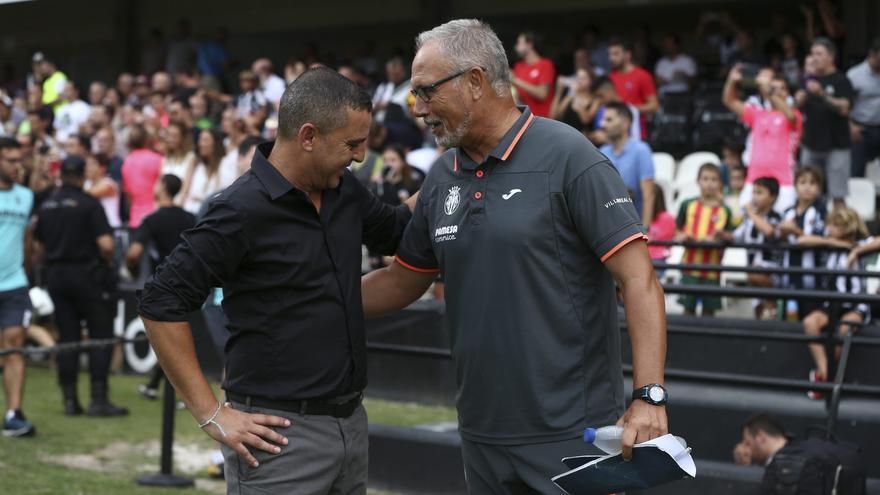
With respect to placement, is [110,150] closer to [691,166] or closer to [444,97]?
[691,166]

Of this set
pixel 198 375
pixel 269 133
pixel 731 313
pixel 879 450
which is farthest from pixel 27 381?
pixel 198 375

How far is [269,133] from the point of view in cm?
1255

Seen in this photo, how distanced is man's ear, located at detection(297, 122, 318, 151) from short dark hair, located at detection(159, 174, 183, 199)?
646 centimetres

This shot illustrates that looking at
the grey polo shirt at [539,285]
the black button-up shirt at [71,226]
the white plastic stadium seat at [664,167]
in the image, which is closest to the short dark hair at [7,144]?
the black button-up shirt at [71,226]

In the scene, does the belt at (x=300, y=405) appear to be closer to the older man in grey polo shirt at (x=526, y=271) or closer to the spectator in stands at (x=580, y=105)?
the older man in grey polo shirt at (x=526, y=271)

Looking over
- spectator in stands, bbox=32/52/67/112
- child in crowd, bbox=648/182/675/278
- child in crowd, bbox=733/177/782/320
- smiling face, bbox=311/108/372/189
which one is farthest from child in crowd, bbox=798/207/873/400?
spectator in stands, bbox=32/52/67/112

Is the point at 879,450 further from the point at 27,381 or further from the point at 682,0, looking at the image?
the point at 682,0

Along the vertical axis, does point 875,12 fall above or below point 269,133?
above

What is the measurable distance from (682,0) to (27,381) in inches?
382

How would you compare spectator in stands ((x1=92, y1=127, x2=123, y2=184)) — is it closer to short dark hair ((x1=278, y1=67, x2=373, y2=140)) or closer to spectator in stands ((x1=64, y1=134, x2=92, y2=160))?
spectator in stands ((x1=64, y1=134, x2=92, y2=160))

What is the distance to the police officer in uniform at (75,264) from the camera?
33.9 ft

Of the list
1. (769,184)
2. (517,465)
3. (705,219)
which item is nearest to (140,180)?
(705,219)

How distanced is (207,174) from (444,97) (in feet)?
30.5

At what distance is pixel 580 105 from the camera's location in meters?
12.2
